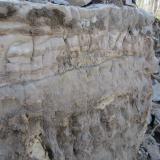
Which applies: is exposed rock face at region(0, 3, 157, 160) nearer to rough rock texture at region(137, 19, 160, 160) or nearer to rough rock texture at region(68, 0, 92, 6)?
rough rock texture at region(68, 0, 92, 6)

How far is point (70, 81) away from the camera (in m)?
2.33

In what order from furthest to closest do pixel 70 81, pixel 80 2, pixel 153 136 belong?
pixel 153 136 → pixel 80 2 → pixel 70 81

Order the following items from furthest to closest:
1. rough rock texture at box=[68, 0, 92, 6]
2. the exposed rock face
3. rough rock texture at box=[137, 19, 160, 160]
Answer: rough rock texture at box=[137, 19, 160, 160] → rough rock texture at box=[68, 0, 92, 6] → the exposed rock face

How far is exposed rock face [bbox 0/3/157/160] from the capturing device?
1978 mm

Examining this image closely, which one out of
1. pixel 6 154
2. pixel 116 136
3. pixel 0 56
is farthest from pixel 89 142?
pixel 0 56

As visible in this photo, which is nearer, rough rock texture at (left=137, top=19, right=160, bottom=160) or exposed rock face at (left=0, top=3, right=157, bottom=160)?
exposed rock face at (left=0, top=3, right=157, bottom=160)

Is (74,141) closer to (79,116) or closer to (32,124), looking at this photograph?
(79,116)

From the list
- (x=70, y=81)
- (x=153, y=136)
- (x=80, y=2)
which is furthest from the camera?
(x=153, y=136)

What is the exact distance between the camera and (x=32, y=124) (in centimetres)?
210

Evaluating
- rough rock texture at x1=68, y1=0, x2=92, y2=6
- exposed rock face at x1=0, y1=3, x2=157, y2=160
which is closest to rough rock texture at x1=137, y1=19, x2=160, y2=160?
exposed rock face at x1=0, y1=3, x2=157, y2=160

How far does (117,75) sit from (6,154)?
1142mm

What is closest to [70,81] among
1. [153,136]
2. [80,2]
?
[80,2]

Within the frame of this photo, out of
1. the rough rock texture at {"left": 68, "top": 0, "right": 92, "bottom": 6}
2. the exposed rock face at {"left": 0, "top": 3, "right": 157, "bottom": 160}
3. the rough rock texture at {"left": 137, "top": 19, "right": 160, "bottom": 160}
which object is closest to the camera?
the exposed rock face at {"left": 0, "top": 3, "right": 157, "bottom": 160}

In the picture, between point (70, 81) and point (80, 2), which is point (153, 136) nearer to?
point (80, 2)
